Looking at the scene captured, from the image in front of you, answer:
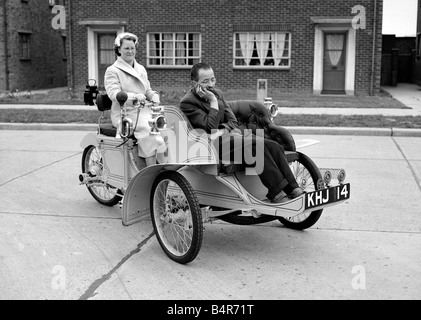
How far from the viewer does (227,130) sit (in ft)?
17.3

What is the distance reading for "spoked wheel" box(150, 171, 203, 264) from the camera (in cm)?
455

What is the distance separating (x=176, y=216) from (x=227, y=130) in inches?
37.3

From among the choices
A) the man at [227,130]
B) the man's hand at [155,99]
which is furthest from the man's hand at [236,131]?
the man's hand at [155,99]

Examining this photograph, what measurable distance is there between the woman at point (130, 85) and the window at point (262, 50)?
55.1ft

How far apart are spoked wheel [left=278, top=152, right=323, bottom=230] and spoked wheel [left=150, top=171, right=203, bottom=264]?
3.78 ft

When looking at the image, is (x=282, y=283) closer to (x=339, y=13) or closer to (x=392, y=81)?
(x=339, y=13)

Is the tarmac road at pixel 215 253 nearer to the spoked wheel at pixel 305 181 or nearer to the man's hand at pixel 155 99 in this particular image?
the spoked wheel at pixel 305 181

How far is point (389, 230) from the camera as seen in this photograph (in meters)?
5.73

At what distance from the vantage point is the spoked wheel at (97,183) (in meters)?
6.41

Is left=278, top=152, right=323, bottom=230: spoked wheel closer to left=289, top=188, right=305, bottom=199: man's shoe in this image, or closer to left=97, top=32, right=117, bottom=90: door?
left=289, top=188, right=305, bottom=199: man's shoe
